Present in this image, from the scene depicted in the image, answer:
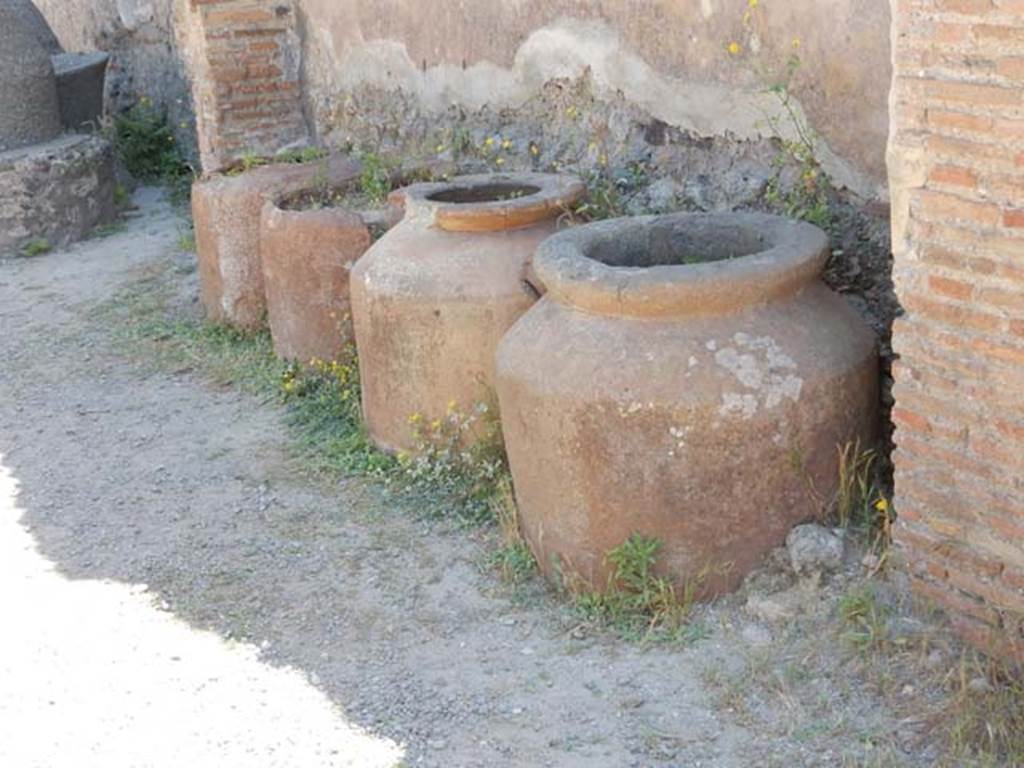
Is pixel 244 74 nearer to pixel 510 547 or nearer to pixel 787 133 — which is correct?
pixel 787 133

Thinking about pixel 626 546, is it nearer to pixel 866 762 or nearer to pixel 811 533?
pixel 811 533

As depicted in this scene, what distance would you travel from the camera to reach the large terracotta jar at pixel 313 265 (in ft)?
18.5

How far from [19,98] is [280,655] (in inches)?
225

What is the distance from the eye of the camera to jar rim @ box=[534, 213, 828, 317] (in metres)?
3.76

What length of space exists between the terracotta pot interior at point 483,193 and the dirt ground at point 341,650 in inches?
43.8

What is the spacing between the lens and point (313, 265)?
573 centimetres

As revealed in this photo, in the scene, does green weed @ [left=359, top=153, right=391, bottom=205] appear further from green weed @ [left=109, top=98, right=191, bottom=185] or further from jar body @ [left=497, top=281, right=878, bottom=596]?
green weed @ [left=109, top=98, right=191, bottom=185]

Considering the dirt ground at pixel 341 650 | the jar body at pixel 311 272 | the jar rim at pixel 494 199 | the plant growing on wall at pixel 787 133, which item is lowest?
the dirt ground at pixel 341 650

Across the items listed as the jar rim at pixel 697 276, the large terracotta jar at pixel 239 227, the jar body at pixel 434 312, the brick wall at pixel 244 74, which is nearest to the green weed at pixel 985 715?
the jar rim at pixel 697 276

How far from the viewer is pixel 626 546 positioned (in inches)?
150

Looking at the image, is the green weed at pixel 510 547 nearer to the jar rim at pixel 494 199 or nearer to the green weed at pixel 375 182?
the jar rim at pixel 494 199

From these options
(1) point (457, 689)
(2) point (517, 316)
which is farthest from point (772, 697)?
(2) point (517, 316)

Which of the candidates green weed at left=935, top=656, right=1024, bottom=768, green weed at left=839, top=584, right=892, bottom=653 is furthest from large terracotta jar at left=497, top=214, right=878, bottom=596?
green weed at left=935, top=656, right=1024, bottom=768

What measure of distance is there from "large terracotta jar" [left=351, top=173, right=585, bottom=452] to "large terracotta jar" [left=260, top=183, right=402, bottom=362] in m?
0.56
